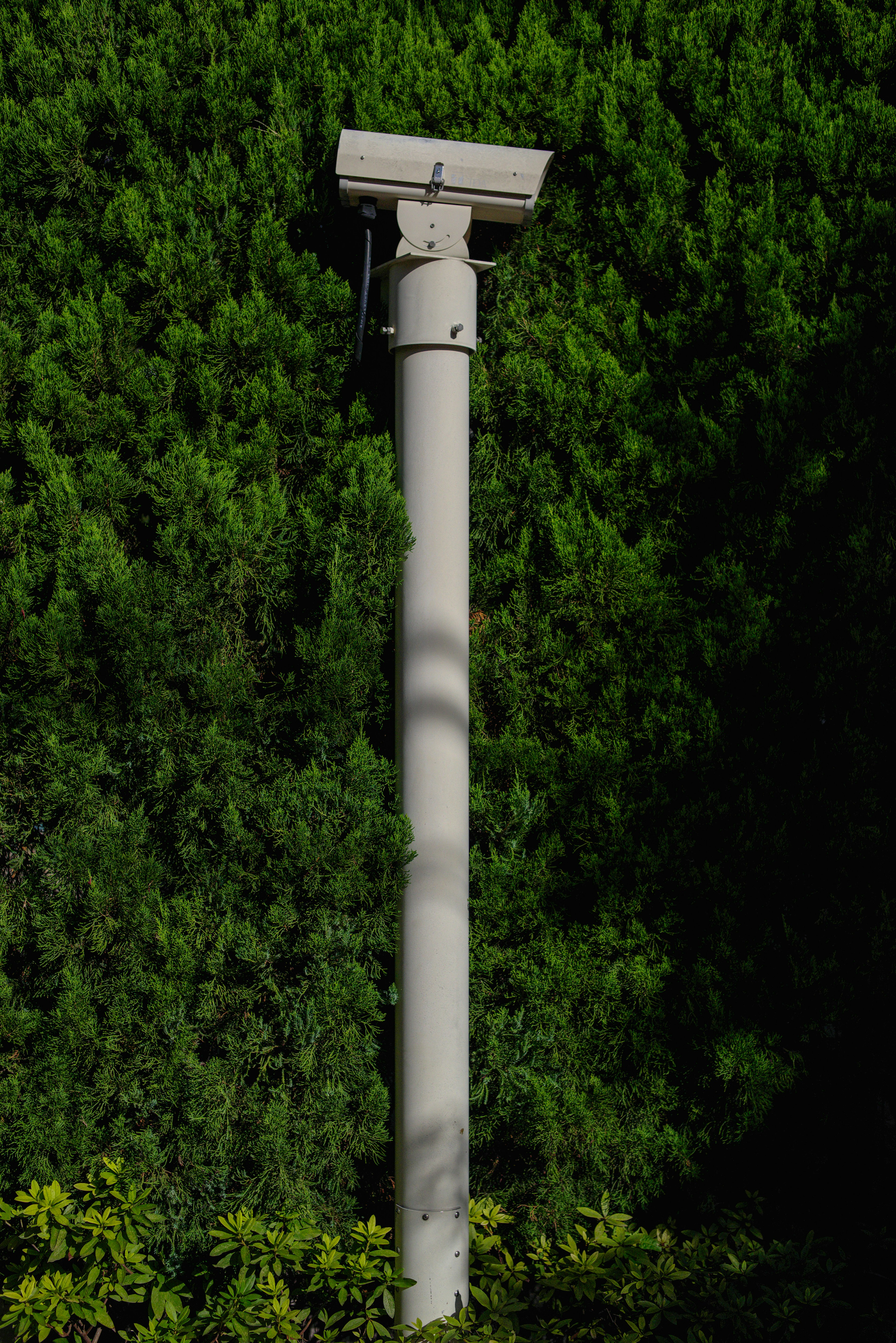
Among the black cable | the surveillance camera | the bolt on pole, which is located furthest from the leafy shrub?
the surveillance camera

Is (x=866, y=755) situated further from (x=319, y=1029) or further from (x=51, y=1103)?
(x=51, y=1103)

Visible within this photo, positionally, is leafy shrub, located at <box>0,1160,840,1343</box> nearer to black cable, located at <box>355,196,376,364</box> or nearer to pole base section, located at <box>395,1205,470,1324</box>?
pole base section, located at <box>395,1205,470,1324</box>

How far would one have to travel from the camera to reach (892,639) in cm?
276

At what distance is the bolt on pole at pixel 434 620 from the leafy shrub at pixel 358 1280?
5.6 inches

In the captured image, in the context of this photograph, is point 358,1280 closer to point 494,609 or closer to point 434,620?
point 434,620

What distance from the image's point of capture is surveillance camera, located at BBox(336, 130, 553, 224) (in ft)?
8.46

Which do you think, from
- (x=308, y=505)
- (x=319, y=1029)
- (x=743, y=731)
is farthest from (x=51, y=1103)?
(x=743, y=731)

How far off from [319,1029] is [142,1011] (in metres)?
0.50

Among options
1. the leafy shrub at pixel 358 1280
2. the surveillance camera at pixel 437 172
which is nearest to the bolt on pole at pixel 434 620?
the surveillance camera at pixel 437 172

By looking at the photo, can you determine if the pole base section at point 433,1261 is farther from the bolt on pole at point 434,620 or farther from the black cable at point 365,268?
the black cable at point 365,268

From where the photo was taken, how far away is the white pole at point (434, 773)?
2.52 meters

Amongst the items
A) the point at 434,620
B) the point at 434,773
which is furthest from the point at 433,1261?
the point at 434,620

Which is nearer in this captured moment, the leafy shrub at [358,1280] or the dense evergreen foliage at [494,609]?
the leafy shrub at [358,1280]

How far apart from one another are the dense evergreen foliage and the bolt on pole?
0.10 metres
